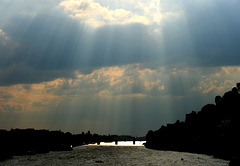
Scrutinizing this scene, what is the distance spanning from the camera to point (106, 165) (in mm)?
94438

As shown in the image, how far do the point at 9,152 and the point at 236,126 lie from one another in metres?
120

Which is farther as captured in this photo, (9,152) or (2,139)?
(2,139)

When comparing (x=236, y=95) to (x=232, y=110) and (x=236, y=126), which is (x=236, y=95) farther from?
(x=236, y=126)

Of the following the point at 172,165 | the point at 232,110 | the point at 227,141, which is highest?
the point at 232,110

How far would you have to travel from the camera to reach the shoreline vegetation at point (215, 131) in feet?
331

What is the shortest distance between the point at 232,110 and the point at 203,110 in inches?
1399

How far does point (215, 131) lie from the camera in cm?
12669

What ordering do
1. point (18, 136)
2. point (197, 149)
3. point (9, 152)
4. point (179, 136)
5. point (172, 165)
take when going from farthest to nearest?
point (18, 136) < point (179, 136) < point (9, 152) < point (197, 149) < point (172, 165)

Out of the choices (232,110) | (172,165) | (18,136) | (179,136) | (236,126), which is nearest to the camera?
(172,165)

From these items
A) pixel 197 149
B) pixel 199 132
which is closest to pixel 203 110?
pixel 199 132

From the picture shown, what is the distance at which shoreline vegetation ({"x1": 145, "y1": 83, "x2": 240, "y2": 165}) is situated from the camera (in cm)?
10101

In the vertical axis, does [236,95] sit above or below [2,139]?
above

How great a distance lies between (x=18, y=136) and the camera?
200 metres

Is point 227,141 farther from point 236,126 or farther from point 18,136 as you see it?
point 18,136
